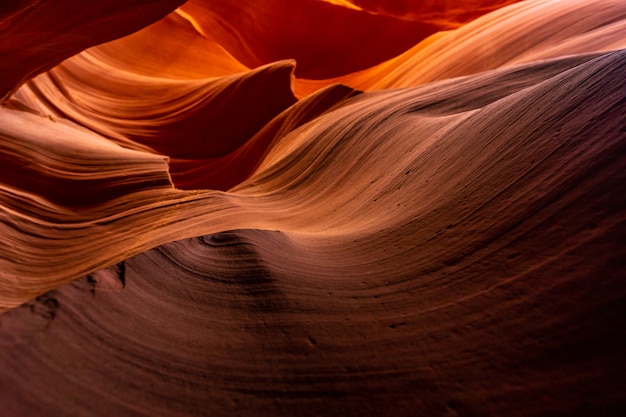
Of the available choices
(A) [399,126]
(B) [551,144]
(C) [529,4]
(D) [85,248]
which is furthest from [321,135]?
(C) [529,4]

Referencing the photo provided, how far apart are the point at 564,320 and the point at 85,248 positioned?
1503 mm

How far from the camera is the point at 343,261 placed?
1.04m

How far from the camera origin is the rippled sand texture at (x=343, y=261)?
26.7 inches

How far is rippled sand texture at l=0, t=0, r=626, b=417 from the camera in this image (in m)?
0.68

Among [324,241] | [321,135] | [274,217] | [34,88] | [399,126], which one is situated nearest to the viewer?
[324,241]

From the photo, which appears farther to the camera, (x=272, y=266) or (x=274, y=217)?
(x=274, y=217)

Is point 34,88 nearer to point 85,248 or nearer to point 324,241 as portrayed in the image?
point 85,248

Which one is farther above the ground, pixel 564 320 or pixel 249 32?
pixel 249 32

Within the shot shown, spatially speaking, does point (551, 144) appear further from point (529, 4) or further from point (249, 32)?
point (249, 32)

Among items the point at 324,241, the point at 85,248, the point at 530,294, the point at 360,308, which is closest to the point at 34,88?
the point at 85,248

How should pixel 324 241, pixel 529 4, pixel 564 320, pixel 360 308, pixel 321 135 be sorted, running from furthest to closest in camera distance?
→ pixel 529 4 → pixel 321 135 → pixel 324 241 → pixel 360 308 → pixel 564 320

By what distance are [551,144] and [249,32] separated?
207 inches

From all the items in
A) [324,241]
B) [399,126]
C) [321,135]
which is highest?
[321,135]

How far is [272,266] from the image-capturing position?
0.96 m
